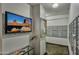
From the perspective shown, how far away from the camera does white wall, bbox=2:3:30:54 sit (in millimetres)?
1671

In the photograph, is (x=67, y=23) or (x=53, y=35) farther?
(x=53, y=35)

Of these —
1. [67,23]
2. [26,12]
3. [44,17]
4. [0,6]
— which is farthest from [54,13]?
[0,6]

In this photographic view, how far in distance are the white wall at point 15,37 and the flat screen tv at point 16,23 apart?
9 cm

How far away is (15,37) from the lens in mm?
1927

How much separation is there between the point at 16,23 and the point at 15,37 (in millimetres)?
307

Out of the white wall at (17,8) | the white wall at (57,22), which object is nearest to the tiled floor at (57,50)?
the white wall at (57,22)

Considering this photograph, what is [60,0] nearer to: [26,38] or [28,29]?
[28,29]

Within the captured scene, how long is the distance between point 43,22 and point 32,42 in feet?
2.20

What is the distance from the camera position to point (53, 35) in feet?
9.42

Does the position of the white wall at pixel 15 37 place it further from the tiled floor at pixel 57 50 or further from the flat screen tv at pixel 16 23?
the tiled floor at pixel 57 50

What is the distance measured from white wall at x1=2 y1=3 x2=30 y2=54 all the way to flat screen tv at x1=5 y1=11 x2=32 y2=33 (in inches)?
3.5

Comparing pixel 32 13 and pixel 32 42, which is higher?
pixel 32 13

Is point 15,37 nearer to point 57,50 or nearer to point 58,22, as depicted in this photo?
point 57,50

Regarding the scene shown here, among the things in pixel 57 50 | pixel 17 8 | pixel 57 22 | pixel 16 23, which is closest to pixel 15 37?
pixel 16 23
